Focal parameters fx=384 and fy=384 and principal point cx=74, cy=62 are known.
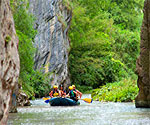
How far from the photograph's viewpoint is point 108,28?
48.4 metres

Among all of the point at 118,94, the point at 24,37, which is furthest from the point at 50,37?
the point at 24,37

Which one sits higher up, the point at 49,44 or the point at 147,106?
the point at 49,44

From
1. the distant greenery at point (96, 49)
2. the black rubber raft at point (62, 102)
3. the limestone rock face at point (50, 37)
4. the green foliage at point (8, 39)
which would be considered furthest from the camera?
the distant greenery at point (96, 49)

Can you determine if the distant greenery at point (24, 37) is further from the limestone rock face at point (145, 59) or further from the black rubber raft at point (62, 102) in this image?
the limestone rock face at point (145, 59)

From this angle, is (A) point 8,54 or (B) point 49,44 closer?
(A) point 8,54

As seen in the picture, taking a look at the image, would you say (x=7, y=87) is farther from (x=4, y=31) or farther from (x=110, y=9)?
(x=110, y=9)

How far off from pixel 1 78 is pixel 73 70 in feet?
123

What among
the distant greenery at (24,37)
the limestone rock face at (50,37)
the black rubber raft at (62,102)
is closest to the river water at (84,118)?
the black rubber raft at (62,102)

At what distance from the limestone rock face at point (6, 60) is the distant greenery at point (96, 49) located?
1417 inches

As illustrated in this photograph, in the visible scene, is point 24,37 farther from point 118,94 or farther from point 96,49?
point 96,49

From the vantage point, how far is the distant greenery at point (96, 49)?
43.8 metres

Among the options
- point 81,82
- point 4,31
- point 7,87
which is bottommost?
point 81,82

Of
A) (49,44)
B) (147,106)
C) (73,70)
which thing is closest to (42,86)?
(49,44)

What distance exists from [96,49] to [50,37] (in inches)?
411
